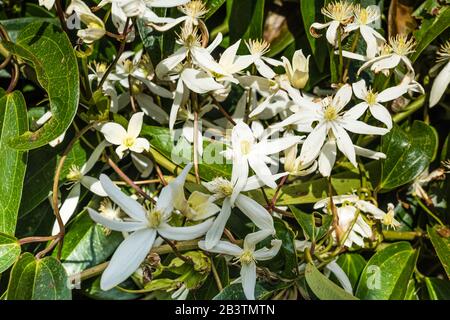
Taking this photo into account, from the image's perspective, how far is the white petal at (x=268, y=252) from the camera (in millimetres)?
648

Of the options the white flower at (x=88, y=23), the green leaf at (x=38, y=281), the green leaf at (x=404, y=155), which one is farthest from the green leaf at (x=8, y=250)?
the green leaf at (x=404, y=155)

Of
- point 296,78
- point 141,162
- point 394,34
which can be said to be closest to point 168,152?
point 141,162

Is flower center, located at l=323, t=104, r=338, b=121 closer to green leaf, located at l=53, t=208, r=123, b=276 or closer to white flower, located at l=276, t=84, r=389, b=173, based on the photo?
white flower, located at l=276, t=84, r=389, b=173

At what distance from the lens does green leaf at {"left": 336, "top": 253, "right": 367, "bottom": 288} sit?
2.57 feet

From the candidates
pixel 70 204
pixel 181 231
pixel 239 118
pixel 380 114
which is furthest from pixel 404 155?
pixel 70 204

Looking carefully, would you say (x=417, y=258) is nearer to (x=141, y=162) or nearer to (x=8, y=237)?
(x=141, y=162)

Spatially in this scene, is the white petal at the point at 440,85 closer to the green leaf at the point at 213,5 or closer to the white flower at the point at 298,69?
the white flower at the point at 298,69

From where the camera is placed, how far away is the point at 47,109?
2.68 feet

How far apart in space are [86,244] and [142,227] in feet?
0.66

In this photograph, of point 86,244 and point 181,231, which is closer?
point 181,231

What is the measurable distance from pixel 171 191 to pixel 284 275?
0.17m

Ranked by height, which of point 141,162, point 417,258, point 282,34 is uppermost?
point 282,34

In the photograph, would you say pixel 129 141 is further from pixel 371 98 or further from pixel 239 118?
pixel 371 98

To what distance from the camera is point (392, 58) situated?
2.35ft
